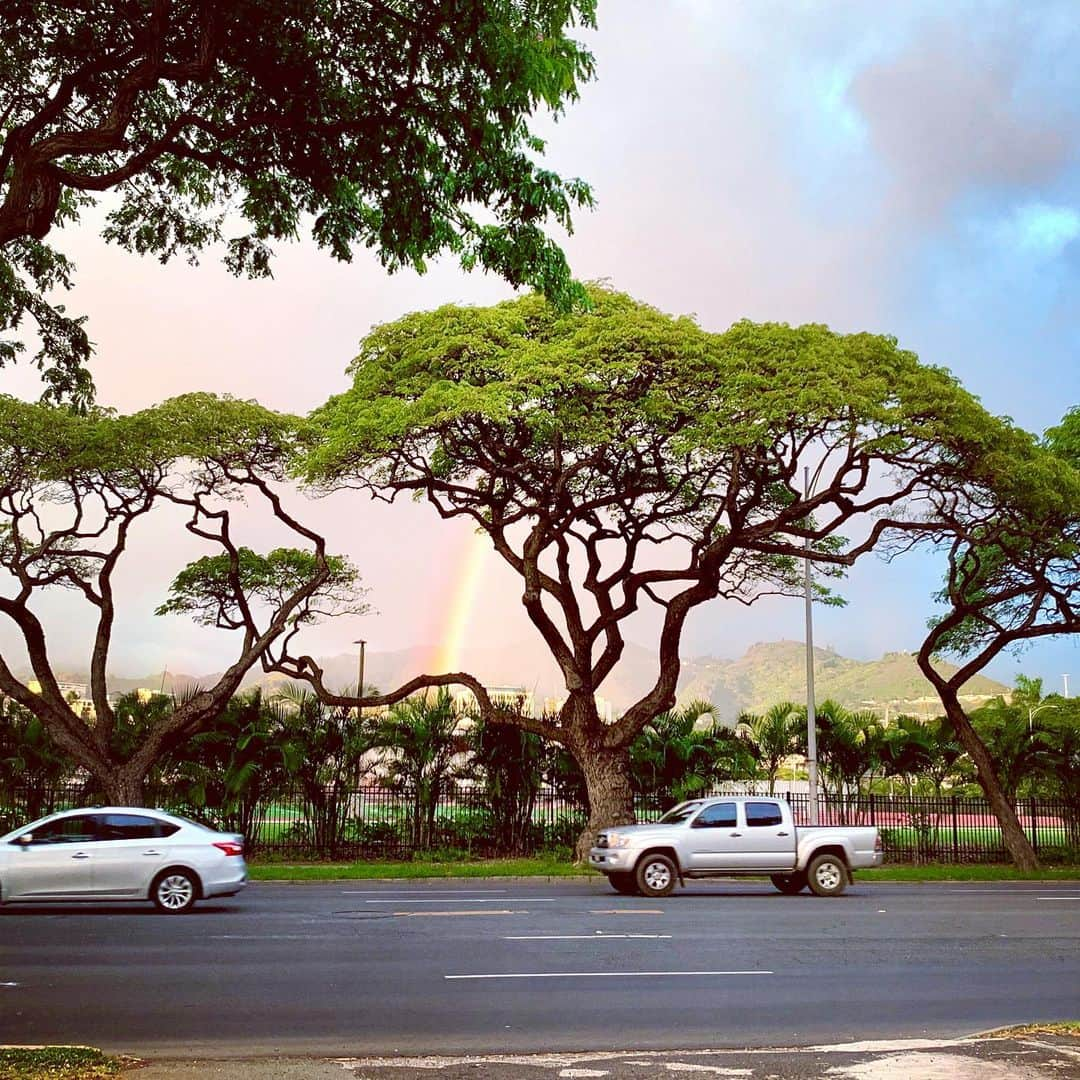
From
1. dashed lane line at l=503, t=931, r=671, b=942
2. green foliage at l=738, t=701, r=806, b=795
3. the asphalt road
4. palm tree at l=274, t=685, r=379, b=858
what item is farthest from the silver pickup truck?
palm tree at l=274, t=685, r=379, b=858

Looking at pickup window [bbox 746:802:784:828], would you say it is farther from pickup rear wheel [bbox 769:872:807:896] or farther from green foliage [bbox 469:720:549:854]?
green foliage [bbox 469:720:549:854]

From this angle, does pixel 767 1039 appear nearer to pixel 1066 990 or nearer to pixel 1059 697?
pixel 1066 990

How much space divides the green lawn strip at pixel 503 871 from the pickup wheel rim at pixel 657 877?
19.3ft

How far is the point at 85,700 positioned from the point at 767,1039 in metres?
33.2

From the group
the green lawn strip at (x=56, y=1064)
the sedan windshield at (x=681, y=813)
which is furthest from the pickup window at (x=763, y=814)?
the green lawn strip at (x=56, y=1064)

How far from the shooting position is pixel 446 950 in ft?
48.1

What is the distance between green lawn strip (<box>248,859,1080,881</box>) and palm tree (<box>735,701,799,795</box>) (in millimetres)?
3874

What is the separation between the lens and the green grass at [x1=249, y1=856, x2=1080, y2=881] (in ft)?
93.8

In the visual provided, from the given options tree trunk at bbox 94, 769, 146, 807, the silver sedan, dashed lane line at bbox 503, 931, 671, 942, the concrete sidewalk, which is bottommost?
dashed lane line at bbox 503, 931, 671, 942

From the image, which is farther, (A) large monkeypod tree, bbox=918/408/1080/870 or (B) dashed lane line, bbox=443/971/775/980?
(A) large monkeypod tree, bbox=918/408/1080/870

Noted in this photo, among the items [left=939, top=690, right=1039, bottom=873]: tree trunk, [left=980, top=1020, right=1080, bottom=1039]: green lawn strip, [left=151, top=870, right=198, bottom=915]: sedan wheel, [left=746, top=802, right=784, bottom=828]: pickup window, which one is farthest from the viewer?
[left=939, top=690, right=1039, bottom=873]: tree trunk

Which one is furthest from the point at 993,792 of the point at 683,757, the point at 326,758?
the point at 326,758

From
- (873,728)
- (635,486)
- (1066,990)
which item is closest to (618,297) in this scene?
(635,486)

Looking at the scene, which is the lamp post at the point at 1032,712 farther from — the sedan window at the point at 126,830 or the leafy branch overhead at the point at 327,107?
the leafy branch overhead at the point at 327,107
